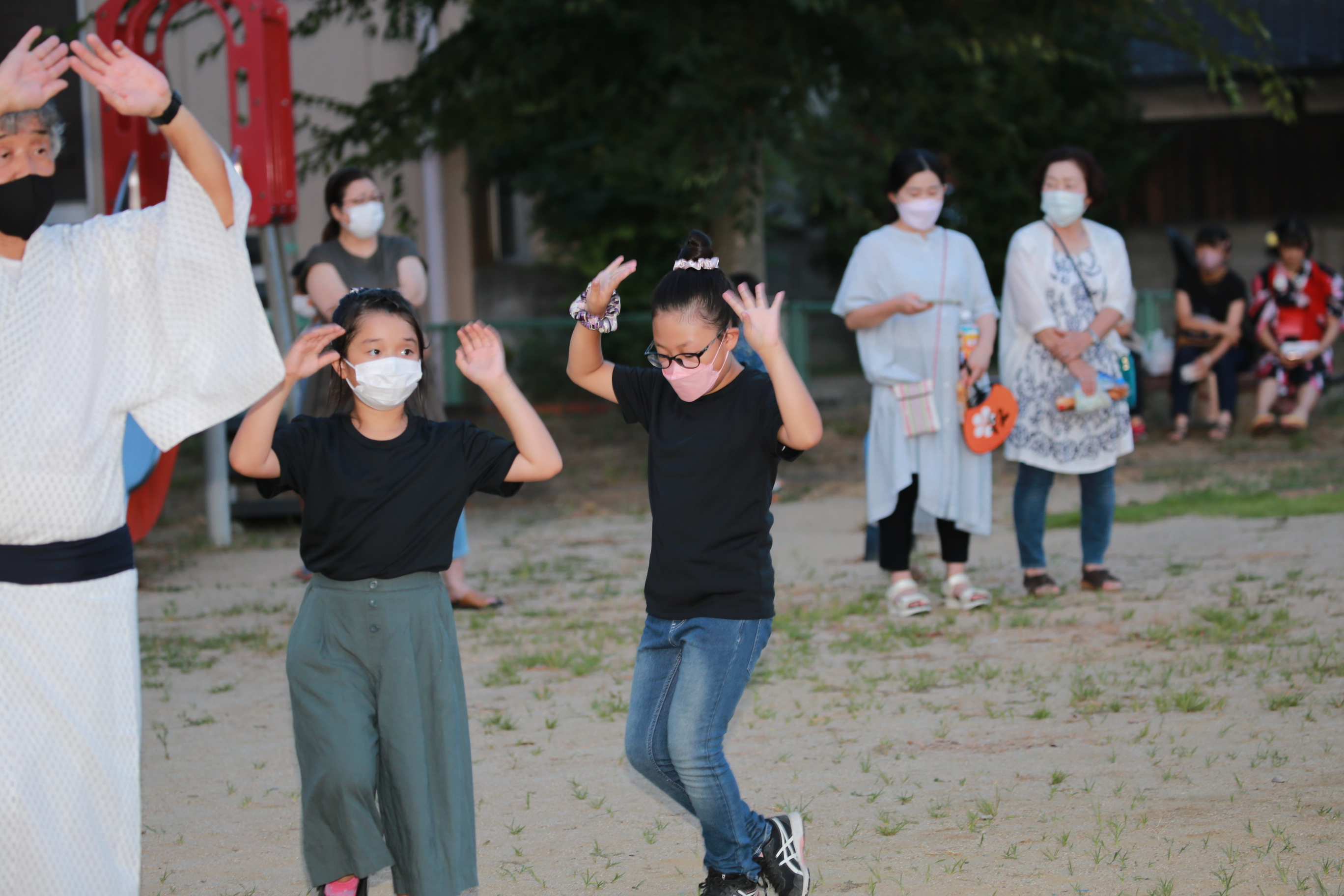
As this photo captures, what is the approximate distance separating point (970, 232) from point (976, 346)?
38.8 feet

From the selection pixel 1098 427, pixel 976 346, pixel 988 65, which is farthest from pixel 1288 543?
pixel 988 65

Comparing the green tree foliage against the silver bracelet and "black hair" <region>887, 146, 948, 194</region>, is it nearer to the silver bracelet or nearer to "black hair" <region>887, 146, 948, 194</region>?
"black hair" <region>887, 146, 948, 194</region>

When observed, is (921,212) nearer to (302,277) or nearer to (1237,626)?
(1237,626)

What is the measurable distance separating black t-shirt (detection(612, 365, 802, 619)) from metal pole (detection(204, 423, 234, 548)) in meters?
5.96

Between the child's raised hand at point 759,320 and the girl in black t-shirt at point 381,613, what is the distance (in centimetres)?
50

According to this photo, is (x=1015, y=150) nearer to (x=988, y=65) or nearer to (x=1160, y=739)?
(x=988, y=65)

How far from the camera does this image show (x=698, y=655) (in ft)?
10.6

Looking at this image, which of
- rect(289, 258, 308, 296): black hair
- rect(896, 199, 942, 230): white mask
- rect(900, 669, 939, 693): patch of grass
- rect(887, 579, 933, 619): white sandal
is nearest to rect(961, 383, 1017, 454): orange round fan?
rect(887, 579, 933, 619): white sandal

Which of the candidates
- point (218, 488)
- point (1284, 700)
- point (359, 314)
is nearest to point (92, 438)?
point (359, 314)

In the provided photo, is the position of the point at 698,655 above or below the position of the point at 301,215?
below

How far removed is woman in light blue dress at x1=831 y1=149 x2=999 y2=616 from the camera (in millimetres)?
6074

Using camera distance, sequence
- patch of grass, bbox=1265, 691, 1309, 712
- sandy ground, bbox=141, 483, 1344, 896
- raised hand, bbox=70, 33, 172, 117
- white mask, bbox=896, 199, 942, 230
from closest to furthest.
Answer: raised hand, bbox=70, 33, 172, 117, sandy ground, bbox=141, 483, 1344, 896, patch of grass, bbox=1265, 691, 1309, 712, white mask, bbox=896, 199, 942, 230

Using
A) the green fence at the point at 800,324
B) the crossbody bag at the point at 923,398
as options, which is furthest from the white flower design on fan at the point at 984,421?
the green fence at the point at 800,324

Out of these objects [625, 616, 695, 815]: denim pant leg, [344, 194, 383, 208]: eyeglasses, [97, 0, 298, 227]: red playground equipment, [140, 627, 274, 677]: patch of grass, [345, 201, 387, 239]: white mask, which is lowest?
[140, 627, 274, 677]: patch of grass
